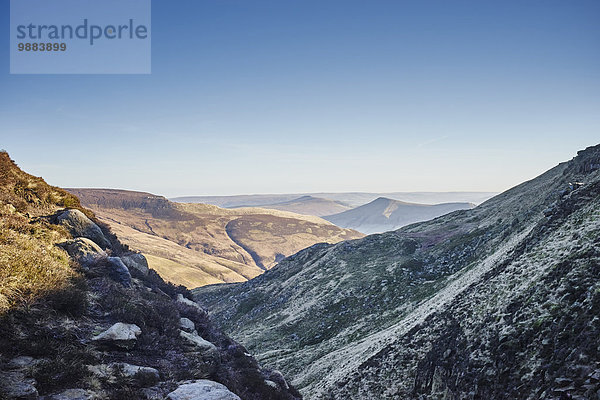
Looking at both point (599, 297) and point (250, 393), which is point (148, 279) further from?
point (599, 297)

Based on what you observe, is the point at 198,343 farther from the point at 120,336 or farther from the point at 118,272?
the point at 118,272

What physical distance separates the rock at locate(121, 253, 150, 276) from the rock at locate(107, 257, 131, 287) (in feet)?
12.9

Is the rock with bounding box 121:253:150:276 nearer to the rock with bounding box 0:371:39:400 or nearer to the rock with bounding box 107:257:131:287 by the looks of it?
the rock with bounding box 107:257:131:287

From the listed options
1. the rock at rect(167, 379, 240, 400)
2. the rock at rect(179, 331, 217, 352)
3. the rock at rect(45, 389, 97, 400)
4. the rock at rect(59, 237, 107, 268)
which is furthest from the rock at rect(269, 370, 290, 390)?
the rock at rect(59, 237, 107, 268)

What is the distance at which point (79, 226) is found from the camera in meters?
24.0

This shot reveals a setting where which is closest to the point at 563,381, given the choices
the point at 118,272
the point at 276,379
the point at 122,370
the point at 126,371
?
the point at 276,379

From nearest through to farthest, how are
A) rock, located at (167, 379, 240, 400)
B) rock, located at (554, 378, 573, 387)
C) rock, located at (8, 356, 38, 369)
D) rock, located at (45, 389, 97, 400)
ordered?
1. rock, located at (45, 389, 97, 400)
2. rock, located at (8, 356, 38, 369)
3. rock, located at (167, 379, 240, 400)
4. rock, located at (554, 378, 573, 387)

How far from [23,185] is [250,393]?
24.7 metres

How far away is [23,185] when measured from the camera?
80.8 feet

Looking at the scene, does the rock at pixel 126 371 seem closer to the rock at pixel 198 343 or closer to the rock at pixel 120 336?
the rock at pixel 120 336

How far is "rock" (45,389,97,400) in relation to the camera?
962cm

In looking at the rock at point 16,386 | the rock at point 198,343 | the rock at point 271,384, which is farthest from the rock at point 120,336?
the rock at point 271,384

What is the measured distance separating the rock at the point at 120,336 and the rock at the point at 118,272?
6714 millimetres

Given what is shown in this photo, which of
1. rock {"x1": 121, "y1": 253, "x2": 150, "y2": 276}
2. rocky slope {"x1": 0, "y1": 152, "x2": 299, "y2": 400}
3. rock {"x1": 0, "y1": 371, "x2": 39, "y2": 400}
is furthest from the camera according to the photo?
rock {"x1": 121, "y1": 253, "x2": 150, "y2": 276}
